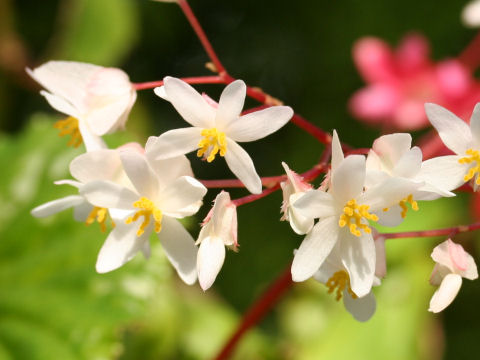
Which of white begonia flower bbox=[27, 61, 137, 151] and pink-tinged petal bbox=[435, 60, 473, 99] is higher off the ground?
white begonia flower bbox=[27, 61, 137, 151]

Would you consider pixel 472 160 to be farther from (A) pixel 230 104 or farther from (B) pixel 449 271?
(A) pixel 230 104

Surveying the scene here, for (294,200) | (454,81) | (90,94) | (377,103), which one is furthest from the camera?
(377,103)

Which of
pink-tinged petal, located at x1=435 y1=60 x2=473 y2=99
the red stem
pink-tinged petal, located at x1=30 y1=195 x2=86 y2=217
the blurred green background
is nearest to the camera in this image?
pink-tinged petal, located at x1=30 y1=195 x2=86 y2=217

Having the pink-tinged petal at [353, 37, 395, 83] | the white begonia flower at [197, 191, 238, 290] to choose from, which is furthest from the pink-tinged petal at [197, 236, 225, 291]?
the pink-tinged petal at [353, 37, 395, 83]

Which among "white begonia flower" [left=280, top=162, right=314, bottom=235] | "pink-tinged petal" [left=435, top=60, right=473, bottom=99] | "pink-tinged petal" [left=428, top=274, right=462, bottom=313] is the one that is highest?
"white begonia flower" [left=280, top=162, right=314, bottom=235]

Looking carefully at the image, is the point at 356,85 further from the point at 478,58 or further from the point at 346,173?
the point at 346,173

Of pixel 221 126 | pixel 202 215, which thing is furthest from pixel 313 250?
pixel 202 215

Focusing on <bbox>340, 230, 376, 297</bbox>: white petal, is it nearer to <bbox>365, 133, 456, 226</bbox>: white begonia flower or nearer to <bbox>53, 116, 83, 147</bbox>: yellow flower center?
<bbox>365, 133, 456, 226</bbox>: white begonia flower

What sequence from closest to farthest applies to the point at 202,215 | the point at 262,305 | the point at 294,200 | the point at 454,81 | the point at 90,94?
the point at 294,200 → the point at 90,94 → the point at 262,305 → the point at 202,215 → the point at 454,81
